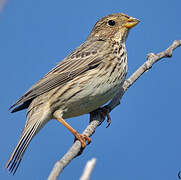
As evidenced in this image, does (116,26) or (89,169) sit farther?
Answer: (116,26)

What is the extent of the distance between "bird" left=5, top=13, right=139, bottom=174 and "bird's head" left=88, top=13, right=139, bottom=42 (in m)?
0.02

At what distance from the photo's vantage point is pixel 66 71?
5965 millimetres

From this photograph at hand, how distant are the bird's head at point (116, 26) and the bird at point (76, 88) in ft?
0.08

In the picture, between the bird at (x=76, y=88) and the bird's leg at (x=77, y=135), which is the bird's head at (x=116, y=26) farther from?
the bird's leg at (x=77, y=135)

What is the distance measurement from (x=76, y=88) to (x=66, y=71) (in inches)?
19.4

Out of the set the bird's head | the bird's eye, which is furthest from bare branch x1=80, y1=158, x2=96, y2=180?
the bird's eye

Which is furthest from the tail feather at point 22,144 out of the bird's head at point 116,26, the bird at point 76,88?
the bird's head at point 116,26

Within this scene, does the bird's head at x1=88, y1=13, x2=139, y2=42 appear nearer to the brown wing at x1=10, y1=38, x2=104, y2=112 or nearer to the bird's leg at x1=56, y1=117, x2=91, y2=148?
the brown wing at x1=10, y1=38, x2=104, y2=112

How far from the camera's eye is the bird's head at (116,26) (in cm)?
635

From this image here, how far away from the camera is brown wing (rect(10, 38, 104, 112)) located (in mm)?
5672

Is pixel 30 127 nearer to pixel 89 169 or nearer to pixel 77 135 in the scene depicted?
pixel 77 135

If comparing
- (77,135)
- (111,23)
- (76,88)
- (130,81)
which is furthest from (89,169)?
(111,23)

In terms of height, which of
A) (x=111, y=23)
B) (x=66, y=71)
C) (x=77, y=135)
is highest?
(x=111, y=23)

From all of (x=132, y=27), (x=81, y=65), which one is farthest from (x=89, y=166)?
(x=132, y=27)
